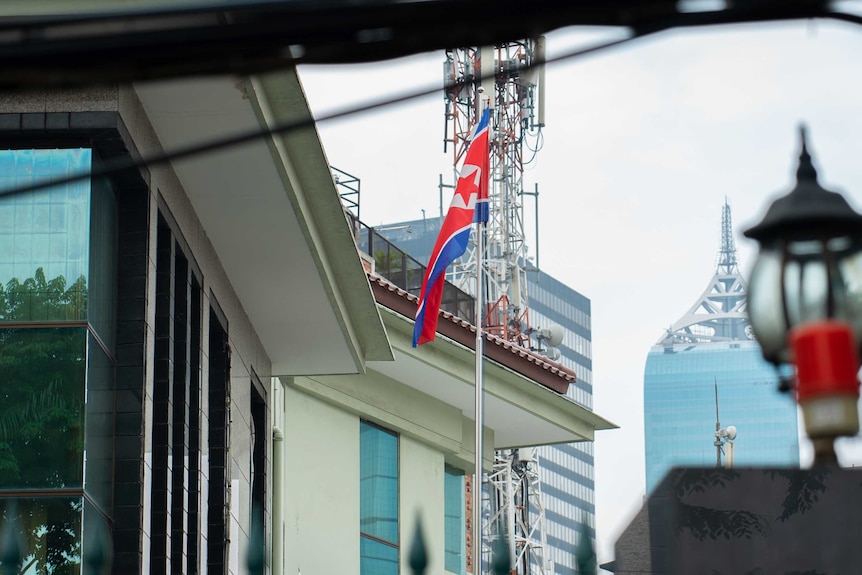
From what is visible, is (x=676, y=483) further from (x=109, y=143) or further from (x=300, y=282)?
(x=300, y=282)

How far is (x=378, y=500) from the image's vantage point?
81.5 ft

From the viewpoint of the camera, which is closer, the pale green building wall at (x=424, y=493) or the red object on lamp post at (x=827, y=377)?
the red object on lamp post at (x=827, y=377)

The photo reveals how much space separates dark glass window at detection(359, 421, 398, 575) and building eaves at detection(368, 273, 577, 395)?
1.96 metres

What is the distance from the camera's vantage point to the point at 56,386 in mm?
12438

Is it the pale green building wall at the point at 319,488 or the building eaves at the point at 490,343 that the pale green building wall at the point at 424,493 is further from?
the building eaves at the point at 490,343

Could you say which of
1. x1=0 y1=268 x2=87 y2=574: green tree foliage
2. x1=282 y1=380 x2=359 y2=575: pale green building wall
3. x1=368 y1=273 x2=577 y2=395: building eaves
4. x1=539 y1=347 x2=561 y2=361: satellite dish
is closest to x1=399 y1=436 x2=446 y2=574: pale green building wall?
x1=282 y1=380 x2=359 y2=575: pale green building wall

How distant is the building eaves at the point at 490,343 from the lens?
24.4 metres

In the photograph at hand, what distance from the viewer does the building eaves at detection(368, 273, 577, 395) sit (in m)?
24.4

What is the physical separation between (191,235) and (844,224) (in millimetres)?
11852

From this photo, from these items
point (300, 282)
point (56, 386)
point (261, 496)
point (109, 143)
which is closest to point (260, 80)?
point (109, 143)

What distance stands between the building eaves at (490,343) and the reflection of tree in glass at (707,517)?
16643mm

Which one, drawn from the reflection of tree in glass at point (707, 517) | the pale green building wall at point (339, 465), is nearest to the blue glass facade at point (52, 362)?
the reflection of tree in glass at point (707, 517)

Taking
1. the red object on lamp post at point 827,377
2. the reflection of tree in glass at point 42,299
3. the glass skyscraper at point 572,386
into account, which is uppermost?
the glass skyscraper at point 572,386

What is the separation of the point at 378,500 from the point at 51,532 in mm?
12968
